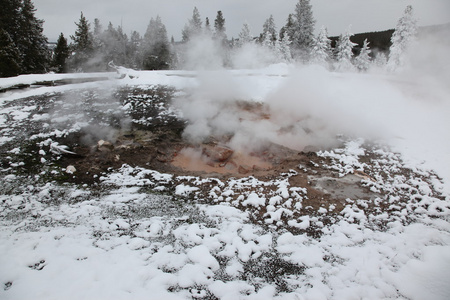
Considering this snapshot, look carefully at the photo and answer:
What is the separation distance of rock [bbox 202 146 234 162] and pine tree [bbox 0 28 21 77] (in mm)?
18613

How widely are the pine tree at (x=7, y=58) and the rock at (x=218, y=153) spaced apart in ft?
61.1

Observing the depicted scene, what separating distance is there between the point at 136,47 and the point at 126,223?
36201mm

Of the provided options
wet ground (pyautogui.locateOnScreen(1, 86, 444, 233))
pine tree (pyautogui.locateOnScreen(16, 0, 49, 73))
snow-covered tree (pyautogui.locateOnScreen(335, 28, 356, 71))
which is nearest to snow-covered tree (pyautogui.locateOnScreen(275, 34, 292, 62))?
snow-covered tree (pyautogui.locateOnScreen(335, 28, 356, 71))

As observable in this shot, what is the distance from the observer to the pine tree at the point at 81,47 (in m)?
23.5

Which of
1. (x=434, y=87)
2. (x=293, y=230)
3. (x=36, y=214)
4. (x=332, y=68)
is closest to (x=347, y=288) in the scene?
(x=293, y=230)

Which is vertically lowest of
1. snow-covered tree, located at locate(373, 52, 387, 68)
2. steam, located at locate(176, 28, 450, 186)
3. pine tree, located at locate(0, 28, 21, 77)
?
steam, located at locate(176, 28, 450, 186)

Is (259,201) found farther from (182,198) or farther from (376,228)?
Answer: (376,228)

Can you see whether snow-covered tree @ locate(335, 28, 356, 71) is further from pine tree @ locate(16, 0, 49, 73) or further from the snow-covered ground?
pine tree @ locate(16, 0, 49, 73)

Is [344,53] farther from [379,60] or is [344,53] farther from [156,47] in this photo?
[156,47]

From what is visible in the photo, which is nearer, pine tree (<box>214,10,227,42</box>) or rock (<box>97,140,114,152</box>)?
rock (<box>97,140,114,152</box>)

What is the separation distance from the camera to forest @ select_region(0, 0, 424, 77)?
58.3ft

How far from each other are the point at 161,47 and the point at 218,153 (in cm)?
2604

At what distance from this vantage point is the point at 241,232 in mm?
3979

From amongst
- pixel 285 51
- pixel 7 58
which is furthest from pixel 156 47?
pixel 285 51
